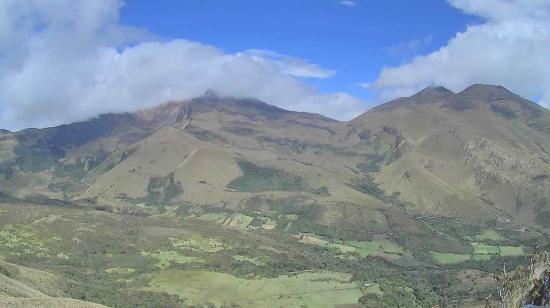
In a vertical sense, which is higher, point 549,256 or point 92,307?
point 549,256

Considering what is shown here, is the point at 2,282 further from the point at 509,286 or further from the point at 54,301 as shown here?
the point at 509,286

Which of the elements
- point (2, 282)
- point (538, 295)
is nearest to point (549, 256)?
point (538, 295)

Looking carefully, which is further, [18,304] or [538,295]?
[18,304]

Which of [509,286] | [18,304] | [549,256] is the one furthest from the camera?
[18,304]

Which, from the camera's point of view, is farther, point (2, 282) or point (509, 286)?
point (2, 282)

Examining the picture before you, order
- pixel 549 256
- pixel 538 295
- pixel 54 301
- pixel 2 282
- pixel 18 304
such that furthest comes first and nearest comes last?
pixel 2 282
pixel 54 301
pixel 18 304
pixel 549 256
pixel 538 295

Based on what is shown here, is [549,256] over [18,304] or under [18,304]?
over

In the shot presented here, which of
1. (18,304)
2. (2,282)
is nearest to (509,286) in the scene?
(18,304)

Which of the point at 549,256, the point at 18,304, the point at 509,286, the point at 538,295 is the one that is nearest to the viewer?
the point at 538,295

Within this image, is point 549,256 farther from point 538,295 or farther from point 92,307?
point 92,307
